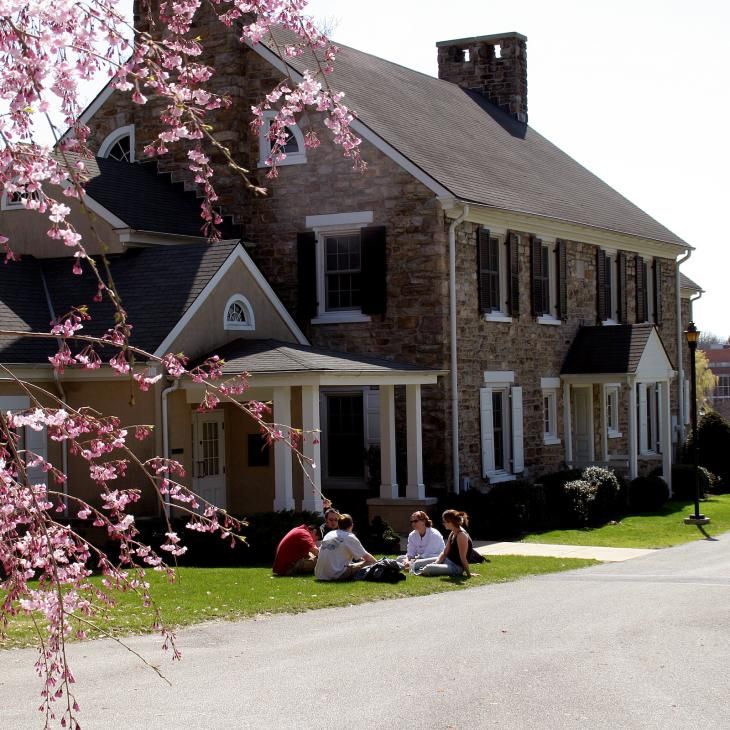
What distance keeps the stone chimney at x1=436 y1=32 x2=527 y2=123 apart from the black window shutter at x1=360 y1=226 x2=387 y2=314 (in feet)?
41.1

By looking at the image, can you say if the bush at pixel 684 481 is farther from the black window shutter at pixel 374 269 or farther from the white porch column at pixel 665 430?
the black window shutter at pixel 374 269

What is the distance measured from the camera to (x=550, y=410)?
27.5 m

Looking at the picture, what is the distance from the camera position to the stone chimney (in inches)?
1350

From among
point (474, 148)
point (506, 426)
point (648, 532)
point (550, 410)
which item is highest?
point (474, 148)

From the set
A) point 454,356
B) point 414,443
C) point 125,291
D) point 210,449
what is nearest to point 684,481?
point 454,356

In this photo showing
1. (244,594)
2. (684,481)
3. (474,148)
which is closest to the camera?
(244,594)

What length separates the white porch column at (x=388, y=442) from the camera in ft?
69.9

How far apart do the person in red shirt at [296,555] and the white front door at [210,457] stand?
4.45 metres

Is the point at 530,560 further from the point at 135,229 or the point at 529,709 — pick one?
the point at 529,709

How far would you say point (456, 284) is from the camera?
2308cm

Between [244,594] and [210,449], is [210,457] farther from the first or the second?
[244,594]

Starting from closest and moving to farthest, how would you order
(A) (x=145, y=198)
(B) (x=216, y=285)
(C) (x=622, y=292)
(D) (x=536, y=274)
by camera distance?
(B) (x=216, y=285) → (A) (x=145, y=198) → (D) (x=536, y=274) → (C) (x=622, y=292)

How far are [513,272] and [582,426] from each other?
5.53m

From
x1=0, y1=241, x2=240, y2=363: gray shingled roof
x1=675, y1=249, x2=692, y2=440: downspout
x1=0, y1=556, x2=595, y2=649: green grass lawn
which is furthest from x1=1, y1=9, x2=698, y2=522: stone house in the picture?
x1=675, y1=249, x2=692, y2=440: downspout
